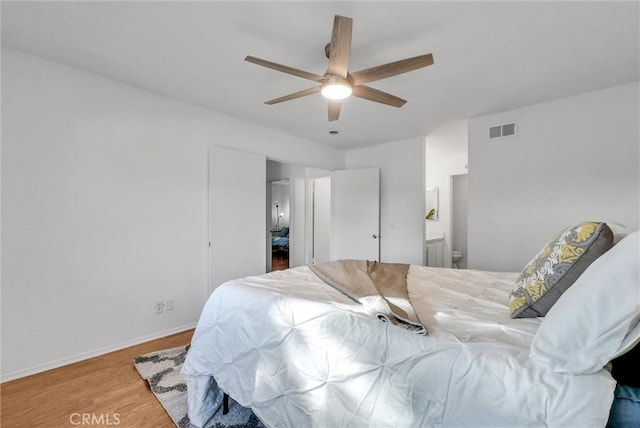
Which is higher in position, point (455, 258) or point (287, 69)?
point (287, 69)

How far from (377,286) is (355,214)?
10.6 ft

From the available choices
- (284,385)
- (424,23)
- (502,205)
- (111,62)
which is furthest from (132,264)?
(502,205)

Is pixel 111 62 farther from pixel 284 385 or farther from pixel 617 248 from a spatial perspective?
pixel 617 248

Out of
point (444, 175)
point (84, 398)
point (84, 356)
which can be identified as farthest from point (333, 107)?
point (444, 175)

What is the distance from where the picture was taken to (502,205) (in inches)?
129

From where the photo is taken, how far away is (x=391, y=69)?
171cm

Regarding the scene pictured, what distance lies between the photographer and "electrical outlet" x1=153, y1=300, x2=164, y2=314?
2.81 meters

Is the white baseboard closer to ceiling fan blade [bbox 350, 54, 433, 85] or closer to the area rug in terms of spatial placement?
the area rug

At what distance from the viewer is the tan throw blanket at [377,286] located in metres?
1.17

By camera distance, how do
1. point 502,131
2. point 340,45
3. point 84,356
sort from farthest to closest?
point 502,131
point 84,356
point 340,45

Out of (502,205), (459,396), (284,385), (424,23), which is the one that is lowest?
(284,385)

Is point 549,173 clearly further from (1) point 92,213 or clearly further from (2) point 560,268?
(1) point 92,213

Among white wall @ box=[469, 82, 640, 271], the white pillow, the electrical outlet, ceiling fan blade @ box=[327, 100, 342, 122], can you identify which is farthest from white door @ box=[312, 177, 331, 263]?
the white pillow

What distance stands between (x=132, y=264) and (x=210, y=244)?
2.55ft
